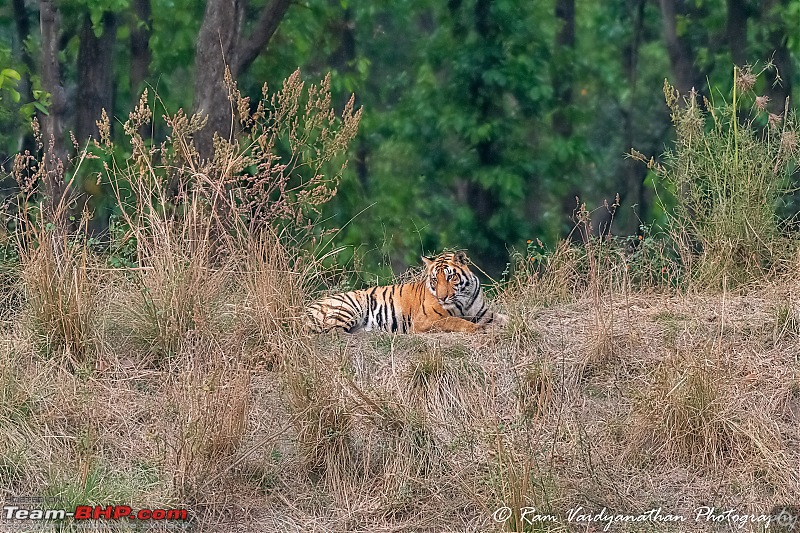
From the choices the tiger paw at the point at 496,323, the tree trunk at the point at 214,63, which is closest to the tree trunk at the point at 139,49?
the tree trunk at the point at 214,63

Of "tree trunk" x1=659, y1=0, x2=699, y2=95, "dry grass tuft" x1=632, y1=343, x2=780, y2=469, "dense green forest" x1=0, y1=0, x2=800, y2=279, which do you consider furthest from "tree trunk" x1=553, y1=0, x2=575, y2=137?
"dry grass tuft" x1=632, y1=343, x2=780, y2=469

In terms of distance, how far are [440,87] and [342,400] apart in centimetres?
748

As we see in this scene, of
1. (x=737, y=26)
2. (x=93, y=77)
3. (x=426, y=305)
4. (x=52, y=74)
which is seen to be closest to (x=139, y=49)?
(x=93, y=77)

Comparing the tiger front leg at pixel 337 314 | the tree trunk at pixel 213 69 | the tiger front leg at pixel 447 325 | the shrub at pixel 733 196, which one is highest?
the tree trunk at pixel 213 69

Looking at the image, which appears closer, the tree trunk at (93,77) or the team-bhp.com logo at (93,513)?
the team-bhp.com logo at (93,513)

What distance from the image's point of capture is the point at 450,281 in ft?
21.6

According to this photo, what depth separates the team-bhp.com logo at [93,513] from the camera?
4434 millimetres

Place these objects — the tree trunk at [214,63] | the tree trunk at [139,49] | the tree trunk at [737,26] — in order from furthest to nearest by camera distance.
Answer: the tree trunk at [737,26] → the tree trunk at [139,49] → the tree trunk at [214,63]

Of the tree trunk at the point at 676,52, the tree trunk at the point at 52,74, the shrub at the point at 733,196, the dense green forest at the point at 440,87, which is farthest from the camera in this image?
the tree trunk at the point at 676,52

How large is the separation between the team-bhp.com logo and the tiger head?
8.17ft

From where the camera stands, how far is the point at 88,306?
5543 mm

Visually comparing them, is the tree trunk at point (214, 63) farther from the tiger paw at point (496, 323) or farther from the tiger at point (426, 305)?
the tiger paw at point (496, 323)

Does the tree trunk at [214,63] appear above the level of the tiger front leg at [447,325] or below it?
above

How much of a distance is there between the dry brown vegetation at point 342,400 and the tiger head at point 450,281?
469 millimetres
